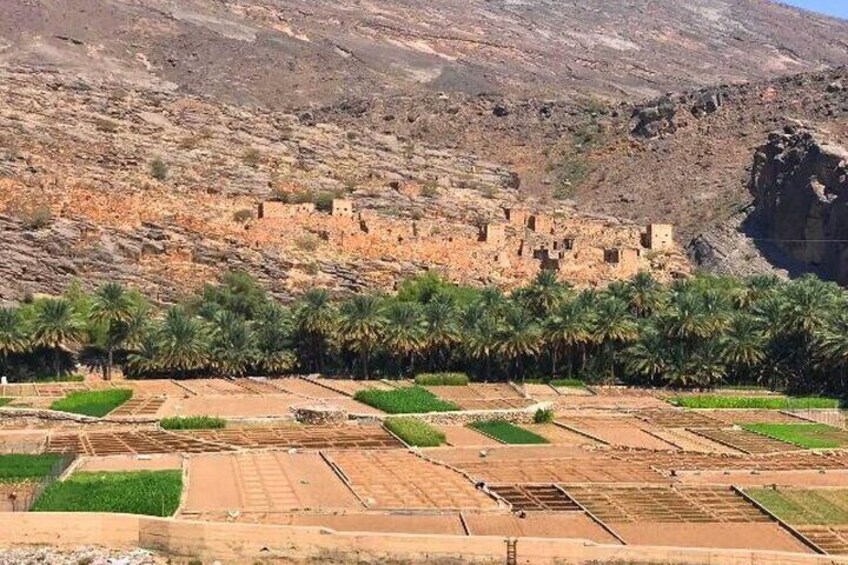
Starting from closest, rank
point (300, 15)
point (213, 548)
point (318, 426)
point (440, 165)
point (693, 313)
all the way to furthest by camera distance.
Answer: point (213, 548) → point (318, 426) → point (693, 313) → point (440, 165) → point (300, 15)

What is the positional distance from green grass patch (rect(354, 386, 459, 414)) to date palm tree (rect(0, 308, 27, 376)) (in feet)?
42.0

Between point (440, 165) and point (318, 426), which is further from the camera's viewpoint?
point (440, 165)

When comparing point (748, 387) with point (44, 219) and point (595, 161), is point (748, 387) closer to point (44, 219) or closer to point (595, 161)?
point (44, 219)

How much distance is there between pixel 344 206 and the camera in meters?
63.2

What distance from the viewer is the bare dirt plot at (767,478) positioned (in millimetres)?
27891

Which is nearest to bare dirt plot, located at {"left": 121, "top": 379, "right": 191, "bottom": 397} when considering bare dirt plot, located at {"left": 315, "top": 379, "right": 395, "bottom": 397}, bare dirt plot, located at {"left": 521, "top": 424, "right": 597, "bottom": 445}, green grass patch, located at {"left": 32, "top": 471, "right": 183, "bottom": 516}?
bare dirt plot, located at {"left": 315, "top": 379, "right": 395, "bottom": 397}

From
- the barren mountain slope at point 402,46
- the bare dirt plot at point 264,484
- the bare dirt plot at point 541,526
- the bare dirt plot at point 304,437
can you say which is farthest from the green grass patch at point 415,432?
the barren mountain slope at point 402,46

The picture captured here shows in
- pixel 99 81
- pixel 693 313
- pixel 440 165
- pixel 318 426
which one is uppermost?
pixel 99 81

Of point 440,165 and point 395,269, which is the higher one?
point 440,165

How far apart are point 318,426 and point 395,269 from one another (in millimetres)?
23183

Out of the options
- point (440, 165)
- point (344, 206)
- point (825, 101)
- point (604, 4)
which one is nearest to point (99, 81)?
point (440, 165)

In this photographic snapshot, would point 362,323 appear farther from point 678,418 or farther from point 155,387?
point 678,418

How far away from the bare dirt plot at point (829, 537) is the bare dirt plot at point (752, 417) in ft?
49.0

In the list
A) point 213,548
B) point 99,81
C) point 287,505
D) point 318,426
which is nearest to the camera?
point 213,548
